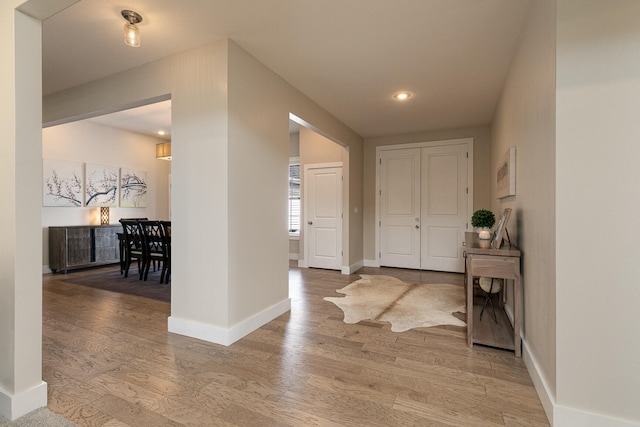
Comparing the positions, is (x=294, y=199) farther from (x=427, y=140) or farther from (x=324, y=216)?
(x=427, y=140)

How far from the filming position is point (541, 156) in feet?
5.81

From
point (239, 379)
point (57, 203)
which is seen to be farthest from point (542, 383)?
point (57, 203)

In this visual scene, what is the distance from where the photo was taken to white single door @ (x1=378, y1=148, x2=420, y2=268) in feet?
18.4

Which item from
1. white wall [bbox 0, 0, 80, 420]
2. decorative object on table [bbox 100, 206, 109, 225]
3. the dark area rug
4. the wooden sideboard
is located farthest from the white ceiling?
decorative object on table [bbox 100, 206, 109, 225]

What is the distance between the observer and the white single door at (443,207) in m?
5.30

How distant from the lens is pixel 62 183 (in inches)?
213

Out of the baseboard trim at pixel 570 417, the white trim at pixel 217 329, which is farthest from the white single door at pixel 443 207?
the baseboard trim at pixel 570 417

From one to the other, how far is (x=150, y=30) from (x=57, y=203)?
463 cm

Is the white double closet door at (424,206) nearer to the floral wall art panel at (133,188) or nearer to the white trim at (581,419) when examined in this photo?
the white trim at (581,419)

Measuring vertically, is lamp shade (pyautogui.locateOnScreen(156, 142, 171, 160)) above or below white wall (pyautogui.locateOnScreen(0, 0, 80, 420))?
above

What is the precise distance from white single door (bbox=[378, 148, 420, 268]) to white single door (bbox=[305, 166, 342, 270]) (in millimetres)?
907

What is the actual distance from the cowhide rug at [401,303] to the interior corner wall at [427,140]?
1435 mm

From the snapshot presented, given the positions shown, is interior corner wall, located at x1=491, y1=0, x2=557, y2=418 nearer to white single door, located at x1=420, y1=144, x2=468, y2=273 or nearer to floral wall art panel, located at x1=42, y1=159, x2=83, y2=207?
white single door, located at x1=420, y1=144, x2=468, y2=273

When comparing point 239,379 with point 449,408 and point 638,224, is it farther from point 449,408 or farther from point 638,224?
point 638,224
